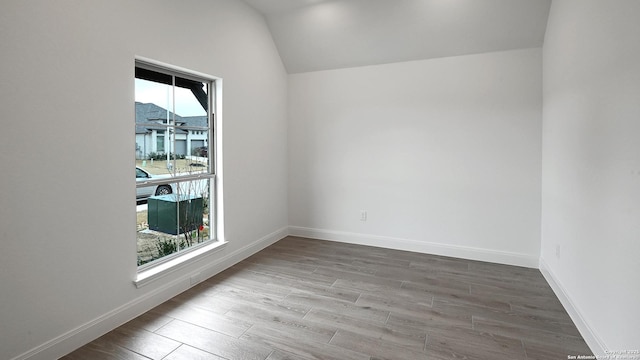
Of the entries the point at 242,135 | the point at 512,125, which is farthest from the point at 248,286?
the point at 512,125

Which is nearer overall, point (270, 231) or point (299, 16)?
point (299, 16)

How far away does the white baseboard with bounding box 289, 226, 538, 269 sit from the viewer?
359 centimetres

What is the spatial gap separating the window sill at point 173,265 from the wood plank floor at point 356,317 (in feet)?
0.82

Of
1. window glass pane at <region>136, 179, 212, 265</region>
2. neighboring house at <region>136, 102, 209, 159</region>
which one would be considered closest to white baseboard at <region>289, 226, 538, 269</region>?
window glass pane at <region>136, 179, 212, 265</region>

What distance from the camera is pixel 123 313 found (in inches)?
93.4

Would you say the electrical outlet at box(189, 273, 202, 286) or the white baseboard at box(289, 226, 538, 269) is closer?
the electrical outlet at box(189, 273, 202, 286)

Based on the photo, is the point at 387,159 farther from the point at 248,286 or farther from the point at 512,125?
the point at 248,286

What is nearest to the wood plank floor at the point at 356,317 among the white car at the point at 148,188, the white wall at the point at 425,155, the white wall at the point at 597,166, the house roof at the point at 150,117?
the white wall at the point at 597,166

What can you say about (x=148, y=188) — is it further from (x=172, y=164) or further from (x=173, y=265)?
(x=173, y=265)

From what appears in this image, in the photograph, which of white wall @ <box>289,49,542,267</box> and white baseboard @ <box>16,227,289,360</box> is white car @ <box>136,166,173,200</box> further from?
white wall @ <box>289,49,542,267</box>

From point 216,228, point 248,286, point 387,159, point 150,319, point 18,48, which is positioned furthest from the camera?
Answer: point 387,159

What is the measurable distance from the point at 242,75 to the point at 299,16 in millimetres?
1035

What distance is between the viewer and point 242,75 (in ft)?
12.0

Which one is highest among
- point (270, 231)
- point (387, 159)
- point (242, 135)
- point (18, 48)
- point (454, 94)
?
point (454, 94)
